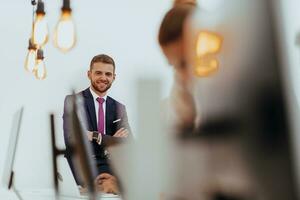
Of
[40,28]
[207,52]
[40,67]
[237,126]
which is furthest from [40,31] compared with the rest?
[237,126]

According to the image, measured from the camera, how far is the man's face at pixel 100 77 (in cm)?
118

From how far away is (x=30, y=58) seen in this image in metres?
1.17

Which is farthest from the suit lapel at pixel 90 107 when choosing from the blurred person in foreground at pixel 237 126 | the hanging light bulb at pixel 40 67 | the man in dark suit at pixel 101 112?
the blurred person in foreground at pixel 237 126

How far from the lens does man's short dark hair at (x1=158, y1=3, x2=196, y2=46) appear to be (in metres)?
1.00

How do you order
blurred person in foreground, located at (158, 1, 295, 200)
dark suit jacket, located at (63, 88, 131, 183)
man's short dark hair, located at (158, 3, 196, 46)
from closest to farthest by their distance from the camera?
blurred person in foreground, located at (158, 1, 295, 200) < man's short dark hair, located at (158, 3, 196, 46) < dark suit jacket, located at (63, 88, 131, 183)

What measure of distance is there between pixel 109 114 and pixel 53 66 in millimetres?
234

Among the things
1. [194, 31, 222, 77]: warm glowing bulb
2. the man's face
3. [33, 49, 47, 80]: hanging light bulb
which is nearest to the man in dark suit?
the man's face

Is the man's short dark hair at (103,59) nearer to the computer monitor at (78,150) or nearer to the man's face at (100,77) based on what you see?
the man's face at (100,77)

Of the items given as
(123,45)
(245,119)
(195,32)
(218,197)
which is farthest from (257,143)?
(123,45)

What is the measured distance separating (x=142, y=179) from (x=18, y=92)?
478mm

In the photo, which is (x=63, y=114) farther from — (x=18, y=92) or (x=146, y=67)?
(x=146, y=67)

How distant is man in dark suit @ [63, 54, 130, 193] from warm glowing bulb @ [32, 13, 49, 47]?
0.56 feet

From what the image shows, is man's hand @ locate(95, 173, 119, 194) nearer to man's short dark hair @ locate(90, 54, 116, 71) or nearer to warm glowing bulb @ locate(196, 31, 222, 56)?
man's short dark hair @ locate(90, 54, 116, 71)

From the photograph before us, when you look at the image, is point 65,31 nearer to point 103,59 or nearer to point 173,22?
point 103,59
